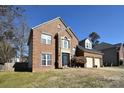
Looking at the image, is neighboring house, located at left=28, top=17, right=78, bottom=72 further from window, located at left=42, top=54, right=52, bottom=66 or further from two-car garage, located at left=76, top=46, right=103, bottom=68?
two-car garage, located at left=76, top=46, right=103, bottom=68

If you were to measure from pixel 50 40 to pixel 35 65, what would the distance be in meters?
4.49

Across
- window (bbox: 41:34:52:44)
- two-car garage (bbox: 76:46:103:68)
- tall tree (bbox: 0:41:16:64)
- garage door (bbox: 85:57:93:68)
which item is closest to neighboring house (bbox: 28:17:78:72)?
window (bbox: 41:34:52:44)

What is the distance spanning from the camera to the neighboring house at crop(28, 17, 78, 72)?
24.6 metres

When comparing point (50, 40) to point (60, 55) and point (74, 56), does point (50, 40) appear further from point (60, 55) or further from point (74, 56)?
point (74, 56)

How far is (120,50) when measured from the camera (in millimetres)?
45406

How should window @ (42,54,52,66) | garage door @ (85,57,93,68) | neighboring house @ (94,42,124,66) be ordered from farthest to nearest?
1. neighboring house @ (94,42,124,66)
2. garage door @ (85,57,93,68)
3. window @ (42,54,52,66)

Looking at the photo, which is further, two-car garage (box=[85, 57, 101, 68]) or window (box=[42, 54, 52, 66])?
two-car garage (box=[85, 57, 101, 68])

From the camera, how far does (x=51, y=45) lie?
26688 mm

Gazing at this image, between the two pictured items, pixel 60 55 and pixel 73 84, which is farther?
pixel 60 55

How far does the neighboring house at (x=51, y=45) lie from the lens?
24.6 meters

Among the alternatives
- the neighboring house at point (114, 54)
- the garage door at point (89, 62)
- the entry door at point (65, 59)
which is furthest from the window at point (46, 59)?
the neighboring house at point (114, 54)

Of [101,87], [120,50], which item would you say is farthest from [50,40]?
[120,50]
